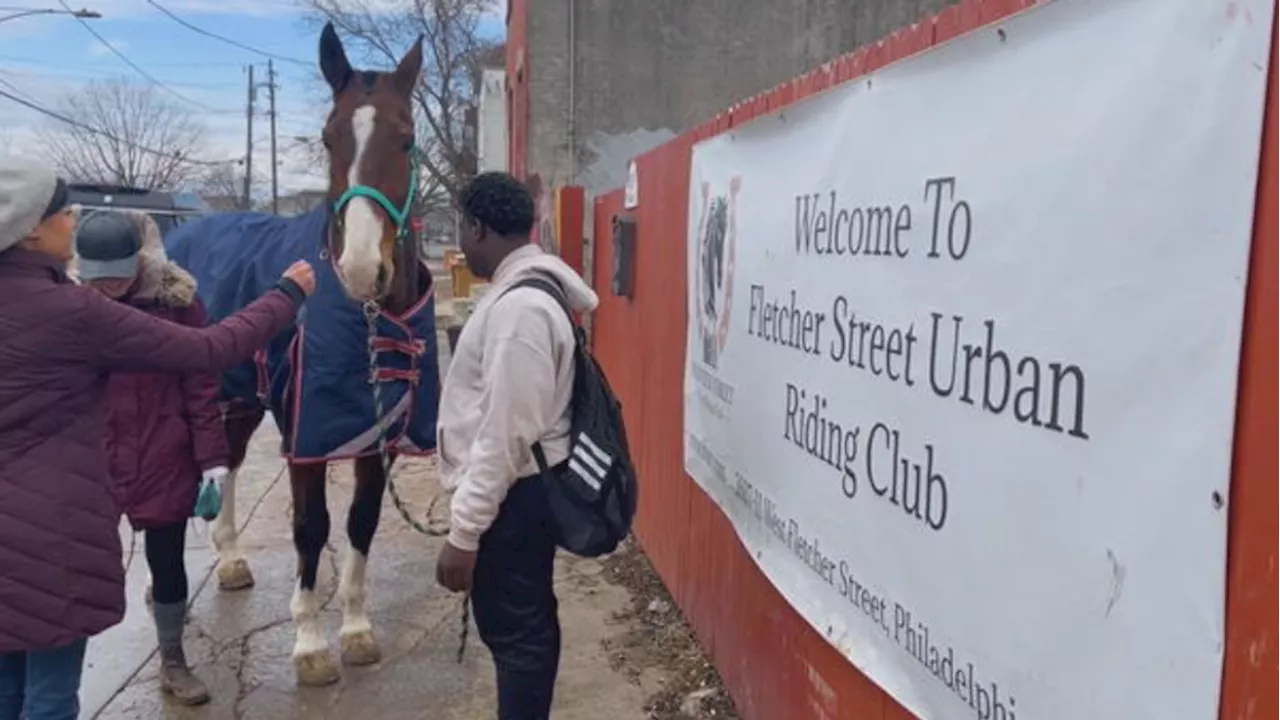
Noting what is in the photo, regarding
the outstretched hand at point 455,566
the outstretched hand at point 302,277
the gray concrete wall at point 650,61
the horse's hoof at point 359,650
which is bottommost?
the horse's hoof at point 359,650

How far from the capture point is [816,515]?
9.14ft

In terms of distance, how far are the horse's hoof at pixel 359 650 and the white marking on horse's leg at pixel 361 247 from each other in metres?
1.63

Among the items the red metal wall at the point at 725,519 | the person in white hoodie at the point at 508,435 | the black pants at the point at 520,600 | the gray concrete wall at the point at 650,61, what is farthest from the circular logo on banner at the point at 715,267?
the gray concrete wall at the point at 650,61

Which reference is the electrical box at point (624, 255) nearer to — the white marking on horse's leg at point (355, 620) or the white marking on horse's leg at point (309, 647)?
the white marking on horse's leg at point (355, 620)

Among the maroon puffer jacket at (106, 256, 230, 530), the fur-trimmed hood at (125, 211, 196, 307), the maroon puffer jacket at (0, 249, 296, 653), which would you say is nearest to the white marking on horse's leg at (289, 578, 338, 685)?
the maroon puffer jacket at (106, 256, 230, 530)

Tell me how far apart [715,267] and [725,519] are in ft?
3.10

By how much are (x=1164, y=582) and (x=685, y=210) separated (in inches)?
137

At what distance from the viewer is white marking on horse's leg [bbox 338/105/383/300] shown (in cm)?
395

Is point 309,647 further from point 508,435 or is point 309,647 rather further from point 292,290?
point 508,435

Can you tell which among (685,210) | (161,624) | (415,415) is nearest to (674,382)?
(685,210)

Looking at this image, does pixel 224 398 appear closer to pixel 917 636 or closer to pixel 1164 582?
pixel 917 636

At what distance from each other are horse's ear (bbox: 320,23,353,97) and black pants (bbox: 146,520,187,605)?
1877 millimetres

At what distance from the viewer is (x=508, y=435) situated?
283 centimetres

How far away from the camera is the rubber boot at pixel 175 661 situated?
14.2 ft
